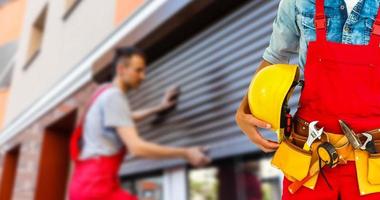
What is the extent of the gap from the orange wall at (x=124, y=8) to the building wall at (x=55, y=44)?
12 cm

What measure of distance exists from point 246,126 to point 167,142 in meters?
2.16

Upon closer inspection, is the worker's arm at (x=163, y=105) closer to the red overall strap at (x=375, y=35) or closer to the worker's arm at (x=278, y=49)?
the worker's arm at (x=278, y=49)

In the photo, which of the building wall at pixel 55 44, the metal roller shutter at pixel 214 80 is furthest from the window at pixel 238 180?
the building wall at pixel 55 44

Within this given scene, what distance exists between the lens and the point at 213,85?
9.38 feet

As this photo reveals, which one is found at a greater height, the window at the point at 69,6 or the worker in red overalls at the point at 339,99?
the window at the point at 69,6

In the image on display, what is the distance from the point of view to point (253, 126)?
42.9 inches

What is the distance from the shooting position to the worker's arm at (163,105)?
10.6 feet

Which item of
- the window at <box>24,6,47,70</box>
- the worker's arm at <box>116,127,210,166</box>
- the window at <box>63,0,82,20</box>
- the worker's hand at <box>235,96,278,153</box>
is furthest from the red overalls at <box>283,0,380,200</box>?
A: the window at <box>24,6,47,70</box>

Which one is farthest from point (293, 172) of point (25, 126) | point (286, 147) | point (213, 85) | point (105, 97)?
point (25, 126)

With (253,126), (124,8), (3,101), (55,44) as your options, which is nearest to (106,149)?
(253,126)

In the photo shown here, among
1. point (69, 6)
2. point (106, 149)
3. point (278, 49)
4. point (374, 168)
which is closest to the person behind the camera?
point (374, 168)

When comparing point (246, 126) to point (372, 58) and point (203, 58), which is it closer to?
point (372, 58)

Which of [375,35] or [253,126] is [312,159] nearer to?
[253,126]

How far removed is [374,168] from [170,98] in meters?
2.37
